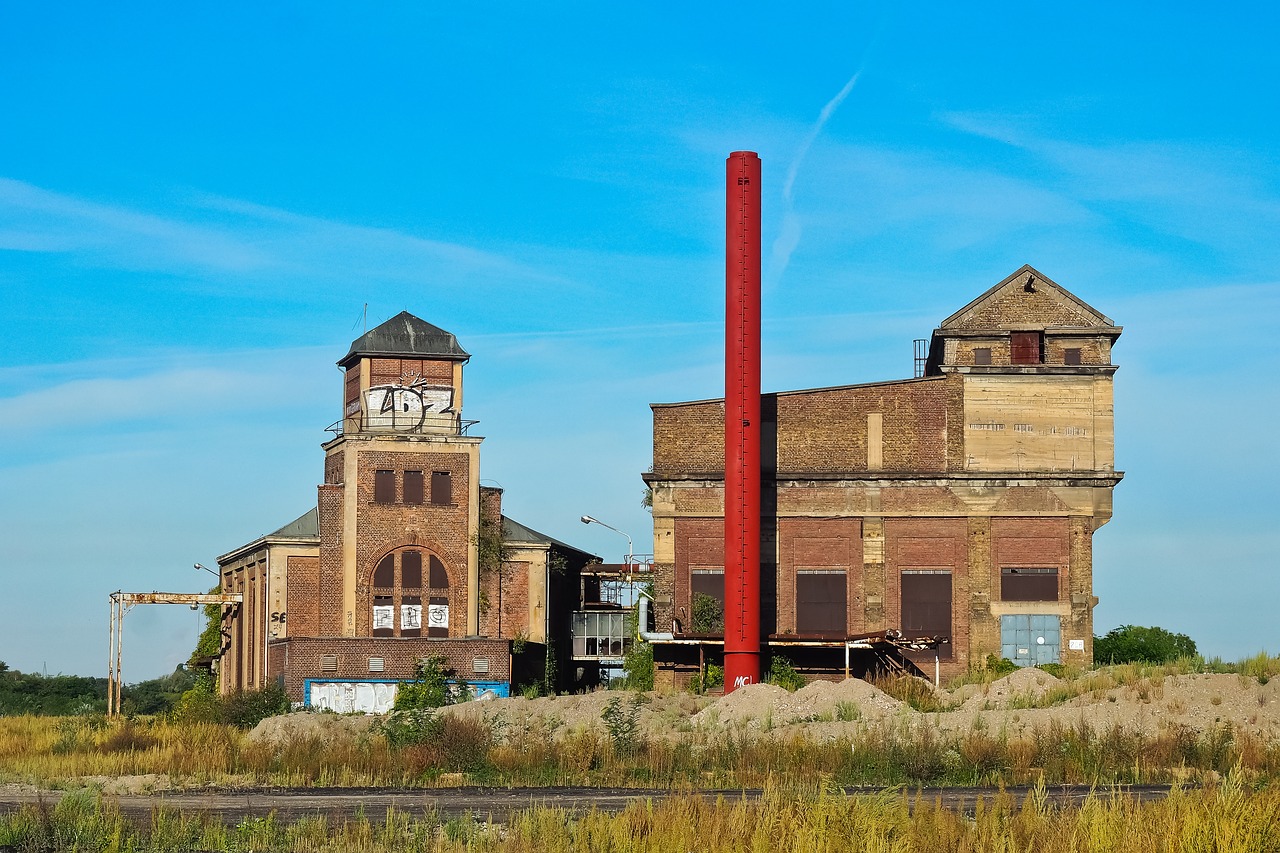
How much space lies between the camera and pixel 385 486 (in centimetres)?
5791

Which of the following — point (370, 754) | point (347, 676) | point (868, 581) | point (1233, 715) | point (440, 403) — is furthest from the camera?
point (440, 403)

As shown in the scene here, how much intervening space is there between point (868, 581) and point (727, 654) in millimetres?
5682

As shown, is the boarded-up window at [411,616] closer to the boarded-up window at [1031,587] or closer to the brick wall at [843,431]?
the brick wall at [843,431]

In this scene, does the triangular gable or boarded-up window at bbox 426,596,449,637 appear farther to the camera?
boarded-up window at bbox 426,596,449,637

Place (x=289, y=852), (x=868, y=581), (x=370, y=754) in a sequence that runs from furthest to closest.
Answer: (x=868, y=581), (x=370, y=754), (x=289, y=852)

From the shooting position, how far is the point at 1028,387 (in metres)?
48.5

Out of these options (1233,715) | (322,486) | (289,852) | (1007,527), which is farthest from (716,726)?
(322,486)

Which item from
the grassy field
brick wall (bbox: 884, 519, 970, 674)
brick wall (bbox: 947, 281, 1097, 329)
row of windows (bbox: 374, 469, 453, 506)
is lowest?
the grassy field

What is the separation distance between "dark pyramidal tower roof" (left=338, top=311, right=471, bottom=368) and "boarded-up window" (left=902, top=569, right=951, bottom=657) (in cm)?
2047

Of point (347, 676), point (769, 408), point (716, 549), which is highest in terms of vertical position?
point (769, 408)

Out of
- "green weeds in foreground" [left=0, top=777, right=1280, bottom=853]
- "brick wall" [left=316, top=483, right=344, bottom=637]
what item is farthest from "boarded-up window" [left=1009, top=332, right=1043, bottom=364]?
"green weeds in foreground" [left=0, top=777, right=1280, bottom=853]

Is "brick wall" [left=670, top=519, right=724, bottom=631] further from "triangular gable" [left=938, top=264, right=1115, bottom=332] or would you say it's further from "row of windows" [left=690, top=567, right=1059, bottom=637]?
"triangular gable" [left=938, top=264, right=1115, bottom=332]

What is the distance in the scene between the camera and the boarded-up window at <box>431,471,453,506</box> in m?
58.4

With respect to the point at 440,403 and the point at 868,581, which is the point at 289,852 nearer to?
the point at 868,581
